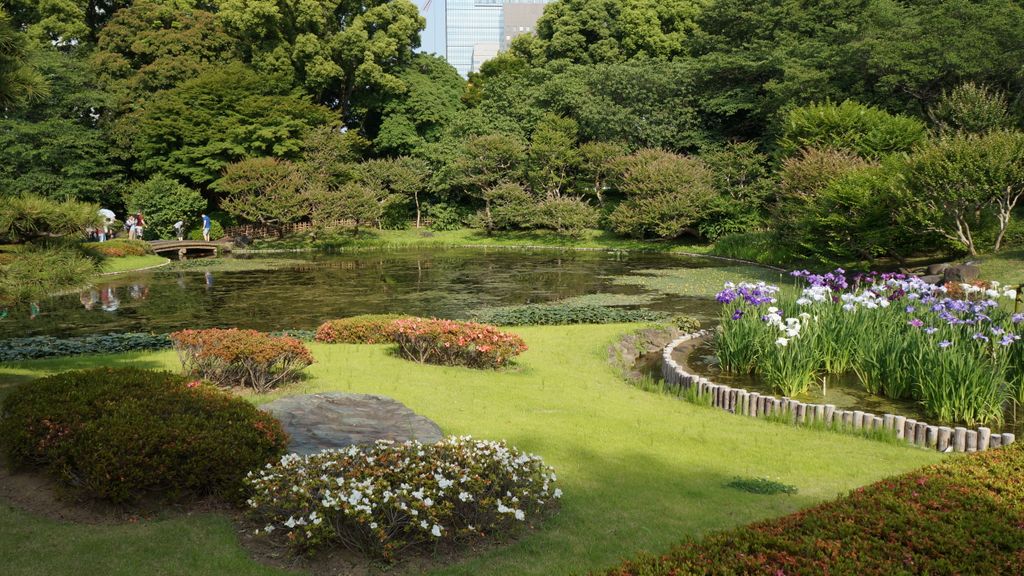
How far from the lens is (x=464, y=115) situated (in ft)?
175

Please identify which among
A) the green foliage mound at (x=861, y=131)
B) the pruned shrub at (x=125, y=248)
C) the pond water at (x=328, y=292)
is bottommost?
the pond water at (x=328, y=292)

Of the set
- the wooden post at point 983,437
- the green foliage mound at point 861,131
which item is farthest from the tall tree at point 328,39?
the wooden post at point 983,437

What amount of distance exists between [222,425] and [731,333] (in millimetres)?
8546

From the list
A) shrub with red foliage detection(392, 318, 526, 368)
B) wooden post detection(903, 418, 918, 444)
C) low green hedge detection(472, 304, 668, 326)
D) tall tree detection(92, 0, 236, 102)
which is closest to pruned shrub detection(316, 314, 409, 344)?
shrub with red foliage detection(392, 318, 526, 368)

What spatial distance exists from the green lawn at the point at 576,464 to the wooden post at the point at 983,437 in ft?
2.29

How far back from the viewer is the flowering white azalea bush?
207 inches

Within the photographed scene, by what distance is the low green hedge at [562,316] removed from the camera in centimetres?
1833

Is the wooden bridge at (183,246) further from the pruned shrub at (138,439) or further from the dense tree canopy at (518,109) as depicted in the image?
the pruned shrub at (138,439)

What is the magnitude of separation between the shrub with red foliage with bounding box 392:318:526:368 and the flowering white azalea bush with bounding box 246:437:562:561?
5667mm

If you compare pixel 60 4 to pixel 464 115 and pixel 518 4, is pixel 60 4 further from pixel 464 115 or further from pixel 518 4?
pixel 518 4

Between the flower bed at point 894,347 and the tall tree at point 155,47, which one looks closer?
the flower bed at point 894,347

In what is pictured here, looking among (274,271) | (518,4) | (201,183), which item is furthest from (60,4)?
(518,4)

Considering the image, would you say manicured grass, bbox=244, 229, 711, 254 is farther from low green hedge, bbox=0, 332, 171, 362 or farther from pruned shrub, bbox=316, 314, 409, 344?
low green hedge, bbox=0, 332, 171, 362

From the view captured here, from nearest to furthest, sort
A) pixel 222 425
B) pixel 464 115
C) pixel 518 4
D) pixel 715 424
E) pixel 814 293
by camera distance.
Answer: pixel 222 425 → pixel 715 424 → pixel 814 293 → pixel 464 115 → pixel 518 4
